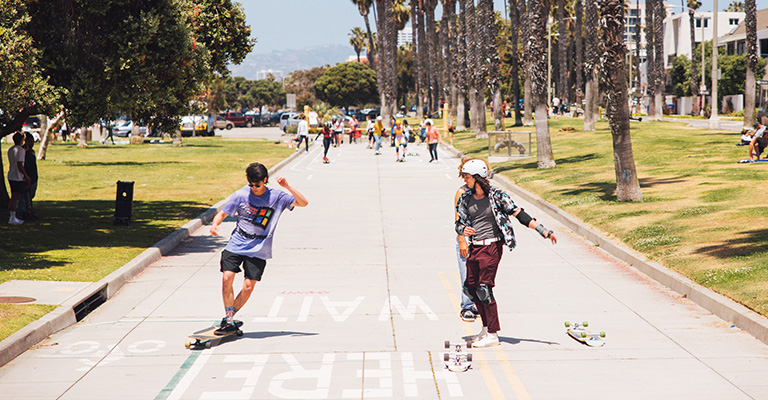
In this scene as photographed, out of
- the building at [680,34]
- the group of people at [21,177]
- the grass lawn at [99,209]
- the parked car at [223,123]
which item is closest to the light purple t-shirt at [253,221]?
the grass lawn at [99,209]

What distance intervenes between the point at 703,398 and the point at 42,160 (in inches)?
1319

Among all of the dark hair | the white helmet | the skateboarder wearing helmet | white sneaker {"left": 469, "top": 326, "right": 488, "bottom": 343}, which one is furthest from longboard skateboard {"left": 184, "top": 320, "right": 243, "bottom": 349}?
the white helmet

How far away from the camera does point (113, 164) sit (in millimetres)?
33844

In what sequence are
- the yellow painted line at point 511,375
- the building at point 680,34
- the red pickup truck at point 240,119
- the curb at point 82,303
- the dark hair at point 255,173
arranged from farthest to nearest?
the building at point 680,34 < the red pickup truck at point 240,119 < the dark hair at point 255,173 < the curb at point 82,303 < the yellow painted line at point 511,375

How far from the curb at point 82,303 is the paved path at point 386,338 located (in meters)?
0.13

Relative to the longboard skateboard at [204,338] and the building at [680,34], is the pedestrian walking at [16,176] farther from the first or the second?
the building at [680,34]

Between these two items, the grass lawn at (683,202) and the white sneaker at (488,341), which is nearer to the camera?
the white sneaker at (488,341)

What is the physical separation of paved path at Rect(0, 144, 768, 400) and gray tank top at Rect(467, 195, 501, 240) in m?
1.12

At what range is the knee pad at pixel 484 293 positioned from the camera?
8125mm

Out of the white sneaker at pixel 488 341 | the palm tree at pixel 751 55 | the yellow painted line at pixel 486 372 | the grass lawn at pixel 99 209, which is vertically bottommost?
the yellow painted line at pixel 486 372

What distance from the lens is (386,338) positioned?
8.60 m

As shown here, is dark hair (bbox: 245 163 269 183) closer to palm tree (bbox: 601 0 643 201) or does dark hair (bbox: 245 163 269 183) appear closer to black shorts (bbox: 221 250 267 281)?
black shorts (bbox: 221 250 267 281)

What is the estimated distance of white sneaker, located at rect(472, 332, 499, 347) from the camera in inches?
321

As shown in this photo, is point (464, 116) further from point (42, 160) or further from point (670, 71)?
point (670, 71)
